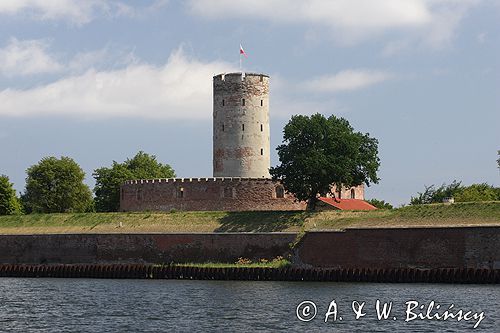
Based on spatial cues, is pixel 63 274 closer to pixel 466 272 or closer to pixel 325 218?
pixel 325 218

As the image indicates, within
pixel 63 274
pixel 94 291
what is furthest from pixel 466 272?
pixel 63 274

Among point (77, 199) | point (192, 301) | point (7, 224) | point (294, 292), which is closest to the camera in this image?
point (192, 301)

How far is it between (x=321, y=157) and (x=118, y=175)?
31.0m

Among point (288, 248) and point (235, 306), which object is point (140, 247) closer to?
point (288, 248)

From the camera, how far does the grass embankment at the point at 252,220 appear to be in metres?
58.0

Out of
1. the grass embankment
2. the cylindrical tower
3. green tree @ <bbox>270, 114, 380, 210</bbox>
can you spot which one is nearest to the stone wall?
the grass embankment

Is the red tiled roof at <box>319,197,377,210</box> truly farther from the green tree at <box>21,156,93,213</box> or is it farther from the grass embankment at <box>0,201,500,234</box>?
the green tree at <box>21,156,93,213</box>

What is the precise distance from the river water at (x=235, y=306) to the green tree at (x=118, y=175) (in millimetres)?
35406

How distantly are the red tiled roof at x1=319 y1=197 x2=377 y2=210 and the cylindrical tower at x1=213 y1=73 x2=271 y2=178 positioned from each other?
556 centimetres

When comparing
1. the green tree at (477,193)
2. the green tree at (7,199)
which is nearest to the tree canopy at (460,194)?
the green tree at (477,193)

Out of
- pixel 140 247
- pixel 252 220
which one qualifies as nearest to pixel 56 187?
pixel 140 247

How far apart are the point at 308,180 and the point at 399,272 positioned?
50.0 feet

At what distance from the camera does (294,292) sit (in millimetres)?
47375

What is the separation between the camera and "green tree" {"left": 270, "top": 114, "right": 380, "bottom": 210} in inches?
2566
